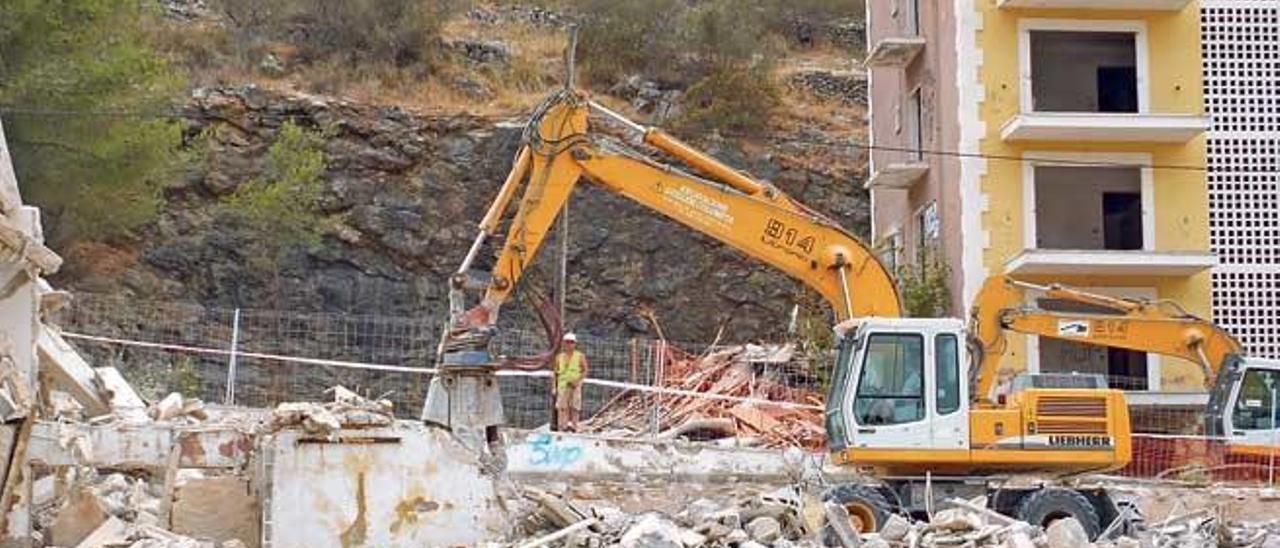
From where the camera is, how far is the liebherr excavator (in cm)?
1828

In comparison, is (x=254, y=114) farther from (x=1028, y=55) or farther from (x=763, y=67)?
(x=1028, y=55)

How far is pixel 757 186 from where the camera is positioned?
20.2 m

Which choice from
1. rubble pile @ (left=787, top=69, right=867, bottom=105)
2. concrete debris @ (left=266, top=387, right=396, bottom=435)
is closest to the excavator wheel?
concrete debris @ (left=266, top=387, right=396, bottom=435)

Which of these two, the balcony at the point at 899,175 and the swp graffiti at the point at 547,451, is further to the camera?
the balcony at the point at 899,175

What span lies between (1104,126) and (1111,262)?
2115mm

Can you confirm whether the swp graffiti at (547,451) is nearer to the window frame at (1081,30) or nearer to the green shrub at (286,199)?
the window frame at (1081,30)

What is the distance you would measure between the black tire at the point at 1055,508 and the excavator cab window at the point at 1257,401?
508cm

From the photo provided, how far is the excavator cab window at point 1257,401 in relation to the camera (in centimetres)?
2248

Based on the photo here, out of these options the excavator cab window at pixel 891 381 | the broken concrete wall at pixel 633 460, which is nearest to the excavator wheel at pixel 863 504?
the excavator cab window at pixel 891 381

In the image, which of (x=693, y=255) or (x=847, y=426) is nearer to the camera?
(x=847, y=426)

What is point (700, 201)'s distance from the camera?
20.0 metres

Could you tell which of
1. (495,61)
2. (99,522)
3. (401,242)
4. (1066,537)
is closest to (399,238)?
(401,242)

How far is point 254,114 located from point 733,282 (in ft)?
36.7

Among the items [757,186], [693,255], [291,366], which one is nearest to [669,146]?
[757,186]
